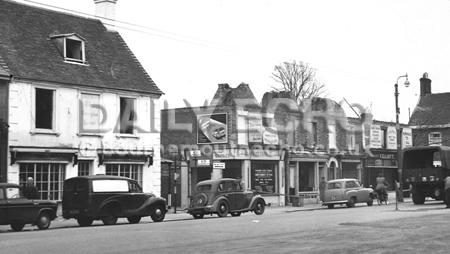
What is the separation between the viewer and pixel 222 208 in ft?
92.6

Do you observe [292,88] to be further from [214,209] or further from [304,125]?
[214,209]

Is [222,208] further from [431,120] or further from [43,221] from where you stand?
[431,120]

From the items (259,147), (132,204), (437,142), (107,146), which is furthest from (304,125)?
(437,142)

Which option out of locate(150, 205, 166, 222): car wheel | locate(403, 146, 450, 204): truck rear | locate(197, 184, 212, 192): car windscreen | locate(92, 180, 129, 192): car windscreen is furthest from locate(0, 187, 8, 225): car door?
locate(403, 146, 450, 204): truck rear

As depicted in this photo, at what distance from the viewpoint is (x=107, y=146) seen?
3106cm

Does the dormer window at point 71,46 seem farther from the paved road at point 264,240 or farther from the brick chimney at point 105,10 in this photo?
the paved road at point 264,240

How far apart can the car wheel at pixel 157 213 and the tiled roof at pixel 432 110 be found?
143 ft

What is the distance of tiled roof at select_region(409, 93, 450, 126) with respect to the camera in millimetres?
65500

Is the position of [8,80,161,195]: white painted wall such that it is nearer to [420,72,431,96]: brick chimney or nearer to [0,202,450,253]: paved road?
[0,202,450,253]: paved road

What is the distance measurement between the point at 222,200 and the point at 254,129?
38.9 feet

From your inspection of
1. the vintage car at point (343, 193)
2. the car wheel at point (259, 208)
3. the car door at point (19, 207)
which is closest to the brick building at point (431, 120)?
the vintage car at point (343, 193)

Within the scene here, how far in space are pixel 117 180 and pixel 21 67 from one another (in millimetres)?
7223

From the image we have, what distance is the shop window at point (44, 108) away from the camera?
94.2 feet

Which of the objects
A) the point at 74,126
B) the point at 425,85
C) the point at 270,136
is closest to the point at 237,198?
the point at 74,126
